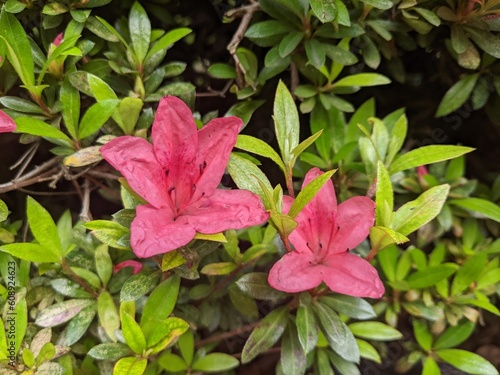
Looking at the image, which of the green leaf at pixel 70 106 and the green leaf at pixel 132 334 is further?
the green leaf at pixel 70 106

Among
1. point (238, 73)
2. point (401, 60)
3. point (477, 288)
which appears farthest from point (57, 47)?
point (477, 288)

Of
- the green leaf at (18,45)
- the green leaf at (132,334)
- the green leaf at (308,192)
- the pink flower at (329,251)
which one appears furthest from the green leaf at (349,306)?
the green leaf at (18,45)

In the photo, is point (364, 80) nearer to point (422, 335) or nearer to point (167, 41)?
point (167, 41)

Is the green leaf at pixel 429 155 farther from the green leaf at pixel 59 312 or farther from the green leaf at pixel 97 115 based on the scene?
the green leaf at pixel 59 312

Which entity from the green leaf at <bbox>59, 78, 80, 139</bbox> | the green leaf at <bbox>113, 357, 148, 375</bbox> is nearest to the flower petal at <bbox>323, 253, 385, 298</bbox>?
the green leaf at <bbox>113, 357, 148, 375</bbox>

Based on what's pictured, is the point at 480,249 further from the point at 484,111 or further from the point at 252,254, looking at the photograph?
the point at 252,254

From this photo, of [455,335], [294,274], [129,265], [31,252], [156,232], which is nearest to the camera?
[156,232]

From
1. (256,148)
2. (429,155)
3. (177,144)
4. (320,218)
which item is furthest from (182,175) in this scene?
(429,155)
